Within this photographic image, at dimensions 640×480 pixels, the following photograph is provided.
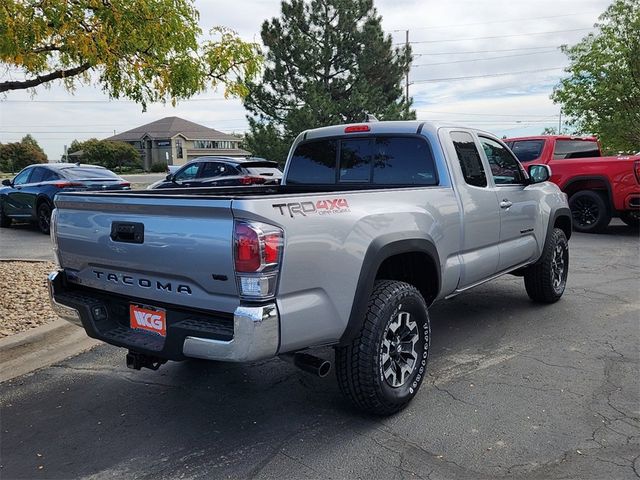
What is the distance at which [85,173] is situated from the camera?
11.7m

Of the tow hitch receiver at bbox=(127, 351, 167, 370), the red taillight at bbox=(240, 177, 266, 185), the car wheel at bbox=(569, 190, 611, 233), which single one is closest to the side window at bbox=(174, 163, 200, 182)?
the red taillight at bbox=(240, 177, 266, 185)

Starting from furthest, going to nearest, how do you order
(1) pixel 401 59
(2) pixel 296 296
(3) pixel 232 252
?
(1) pixel 401 59
(2) pixel 296 296
(3) pixel 232 252

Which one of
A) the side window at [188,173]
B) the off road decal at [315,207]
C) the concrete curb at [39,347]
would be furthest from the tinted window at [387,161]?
the side window at [188,173]

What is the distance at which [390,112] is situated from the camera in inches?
933

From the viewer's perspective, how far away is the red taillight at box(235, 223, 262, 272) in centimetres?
263

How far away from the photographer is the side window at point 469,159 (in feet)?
14.7

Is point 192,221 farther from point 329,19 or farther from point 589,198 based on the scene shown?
point 329,19

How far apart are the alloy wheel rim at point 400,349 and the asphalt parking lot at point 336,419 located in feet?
0.83

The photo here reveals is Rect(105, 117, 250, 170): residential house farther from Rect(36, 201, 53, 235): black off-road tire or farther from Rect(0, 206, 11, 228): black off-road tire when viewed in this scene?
Rect(36, 201, 53, 235): black off-road tire

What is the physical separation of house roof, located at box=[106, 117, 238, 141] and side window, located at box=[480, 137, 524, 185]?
257ft

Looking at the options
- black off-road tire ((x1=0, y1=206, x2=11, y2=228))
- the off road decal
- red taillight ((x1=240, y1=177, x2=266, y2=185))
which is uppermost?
the off road decal

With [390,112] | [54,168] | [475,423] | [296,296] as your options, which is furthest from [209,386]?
[390,112]

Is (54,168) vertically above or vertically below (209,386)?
above

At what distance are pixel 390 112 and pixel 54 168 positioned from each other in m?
15.4
